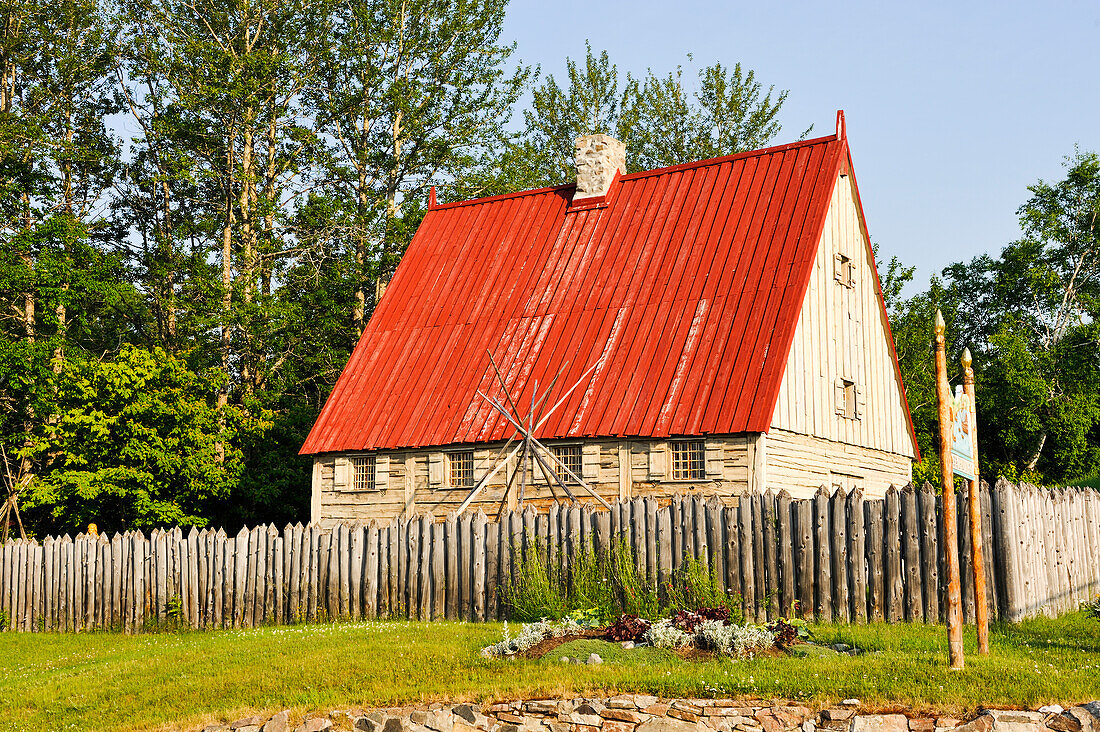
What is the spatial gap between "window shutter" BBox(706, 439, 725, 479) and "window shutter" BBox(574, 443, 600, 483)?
240 cm

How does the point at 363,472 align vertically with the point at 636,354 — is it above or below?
below

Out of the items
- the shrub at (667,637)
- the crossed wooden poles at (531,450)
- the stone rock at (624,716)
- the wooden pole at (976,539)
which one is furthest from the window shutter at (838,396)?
the stone rock at (624,716)

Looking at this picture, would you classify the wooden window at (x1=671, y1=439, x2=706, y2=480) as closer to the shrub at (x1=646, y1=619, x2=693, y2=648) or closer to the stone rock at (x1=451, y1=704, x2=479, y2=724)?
the shrub at (x1=646, y1=619, x2=693, y2=648)

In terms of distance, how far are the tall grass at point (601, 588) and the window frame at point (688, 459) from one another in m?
4.94

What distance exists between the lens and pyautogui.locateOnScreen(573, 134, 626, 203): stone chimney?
28.3 metres

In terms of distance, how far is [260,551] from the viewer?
65.7 ft

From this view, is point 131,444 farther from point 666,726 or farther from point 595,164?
point 666,726

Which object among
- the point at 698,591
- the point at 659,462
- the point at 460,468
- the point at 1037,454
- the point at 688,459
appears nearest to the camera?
the point at 698,591

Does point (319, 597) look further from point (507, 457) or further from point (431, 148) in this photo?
point (431, 148)

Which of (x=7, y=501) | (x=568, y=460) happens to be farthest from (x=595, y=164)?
(x=7, y=501)

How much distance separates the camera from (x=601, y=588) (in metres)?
16.7

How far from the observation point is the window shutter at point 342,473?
2542 cm

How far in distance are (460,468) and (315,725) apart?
12.6 metres

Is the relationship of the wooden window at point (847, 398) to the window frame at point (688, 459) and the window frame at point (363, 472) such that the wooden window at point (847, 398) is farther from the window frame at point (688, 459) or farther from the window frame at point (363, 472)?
the window frame at point (363, 472)
